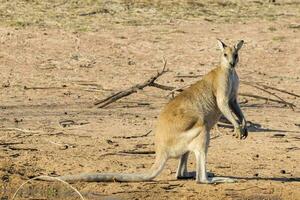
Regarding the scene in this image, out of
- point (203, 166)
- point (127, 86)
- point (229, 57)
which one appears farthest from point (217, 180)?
point (127, 86)

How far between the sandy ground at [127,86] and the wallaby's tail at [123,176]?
102 millimetres

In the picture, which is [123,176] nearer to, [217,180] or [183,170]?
[183,170]

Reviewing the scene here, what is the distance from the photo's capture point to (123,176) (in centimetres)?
785

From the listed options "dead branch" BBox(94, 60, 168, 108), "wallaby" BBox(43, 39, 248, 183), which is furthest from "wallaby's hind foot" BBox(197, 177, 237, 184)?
"dead branch" BBox(94, 60, 168, 108)

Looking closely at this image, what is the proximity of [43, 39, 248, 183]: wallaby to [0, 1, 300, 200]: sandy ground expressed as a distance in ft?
0.47

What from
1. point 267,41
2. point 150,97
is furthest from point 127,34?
point 150,97

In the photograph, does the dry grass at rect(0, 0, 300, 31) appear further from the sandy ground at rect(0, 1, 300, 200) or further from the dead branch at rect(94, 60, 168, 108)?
the dead branch at rect(94, 60, 168, 108)

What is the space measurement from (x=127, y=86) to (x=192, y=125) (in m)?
5.75

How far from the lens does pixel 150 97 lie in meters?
12.7

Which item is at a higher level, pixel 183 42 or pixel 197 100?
pixel 197 100

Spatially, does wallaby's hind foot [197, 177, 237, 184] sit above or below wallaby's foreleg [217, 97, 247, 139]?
below

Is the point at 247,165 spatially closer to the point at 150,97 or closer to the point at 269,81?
the point at 150,97

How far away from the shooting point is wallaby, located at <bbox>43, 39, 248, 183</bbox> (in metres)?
7.73

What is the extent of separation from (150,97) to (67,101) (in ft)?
4.10
